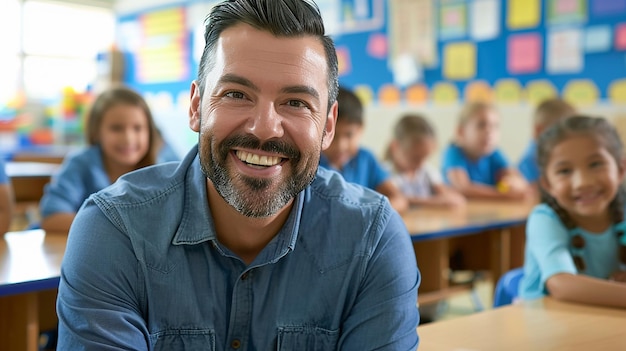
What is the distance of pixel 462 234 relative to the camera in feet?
9.98

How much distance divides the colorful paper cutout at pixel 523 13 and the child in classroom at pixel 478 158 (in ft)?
3.33

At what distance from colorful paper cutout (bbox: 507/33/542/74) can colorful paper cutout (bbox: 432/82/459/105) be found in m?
0.48

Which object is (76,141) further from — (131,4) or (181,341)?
(181,341)

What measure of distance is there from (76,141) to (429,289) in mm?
6166

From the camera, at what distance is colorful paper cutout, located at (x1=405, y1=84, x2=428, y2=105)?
5618 millimetres

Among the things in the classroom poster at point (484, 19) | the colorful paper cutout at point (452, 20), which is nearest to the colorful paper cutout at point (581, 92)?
the classroom poster at point (484, 19)

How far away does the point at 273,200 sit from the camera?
46.8 inches

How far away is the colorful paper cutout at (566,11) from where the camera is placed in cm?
470

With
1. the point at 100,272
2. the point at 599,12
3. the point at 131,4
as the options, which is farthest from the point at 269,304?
the point at 131,4

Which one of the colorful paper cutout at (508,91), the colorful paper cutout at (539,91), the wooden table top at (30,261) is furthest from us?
the colorful paper cutout at (508,91)

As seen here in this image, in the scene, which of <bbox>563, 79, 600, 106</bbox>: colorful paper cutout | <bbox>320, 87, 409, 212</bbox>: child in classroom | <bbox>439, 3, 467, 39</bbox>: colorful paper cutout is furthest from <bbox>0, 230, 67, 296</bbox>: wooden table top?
<bbox>439, 3, 467, 39</bbox>: colorful paper cutout

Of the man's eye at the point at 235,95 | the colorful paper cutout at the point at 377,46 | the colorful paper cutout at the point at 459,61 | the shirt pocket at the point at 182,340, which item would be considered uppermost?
the colorful paper cutout at the point at 377,46

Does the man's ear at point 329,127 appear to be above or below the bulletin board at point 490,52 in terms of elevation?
below

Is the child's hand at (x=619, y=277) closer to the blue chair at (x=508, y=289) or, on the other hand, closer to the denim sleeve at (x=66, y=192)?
the blue chair at (x=508, y=289)
